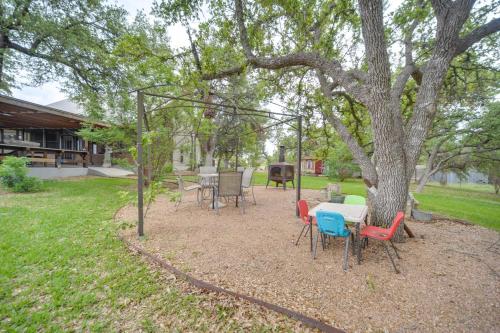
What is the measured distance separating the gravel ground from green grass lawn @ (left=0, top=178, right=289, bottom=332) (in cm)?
41

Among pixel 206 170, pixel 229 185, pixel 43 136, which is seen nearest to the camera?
pixel 229 185

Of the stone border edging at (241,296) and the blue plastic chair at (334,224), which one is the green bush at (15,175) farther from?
the blue plastic chair at (334,224)

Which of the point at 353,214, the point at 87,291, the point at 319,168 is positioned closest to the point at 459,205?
the point at 353,214

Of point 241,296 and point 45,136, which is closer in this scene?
point 241,296

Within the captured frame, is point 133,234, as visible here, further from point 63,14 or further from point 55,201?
point 63,14

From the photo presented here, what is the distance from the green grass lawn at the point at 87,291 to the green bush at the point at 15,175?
4.91 meters

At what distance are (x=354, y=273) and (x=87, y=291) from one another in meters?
3.25

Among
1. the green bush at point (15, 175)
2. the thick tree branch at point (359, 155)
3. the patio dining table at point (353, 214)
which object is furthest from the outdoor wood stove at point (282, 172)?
the green bush at point (15, 175)

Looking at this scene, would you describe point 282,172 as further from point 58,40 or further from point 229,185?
point 58,40

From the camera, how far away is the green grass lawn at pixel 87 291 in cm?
194

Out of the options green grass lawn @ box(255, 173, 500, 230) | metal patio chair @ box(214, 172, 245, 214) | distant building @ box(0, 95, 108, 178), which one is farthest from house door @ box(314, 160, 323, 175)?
metal patio chair @ box(214, 172, 245, 214)

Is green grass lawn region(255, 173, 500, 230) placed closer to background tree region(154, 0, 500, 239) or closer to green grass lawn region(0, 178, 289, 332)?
background tree region(154, 0, 500, 239)

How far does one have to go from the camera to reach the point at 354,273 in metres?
2.78

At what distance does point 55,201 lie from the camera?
634 centimetres
